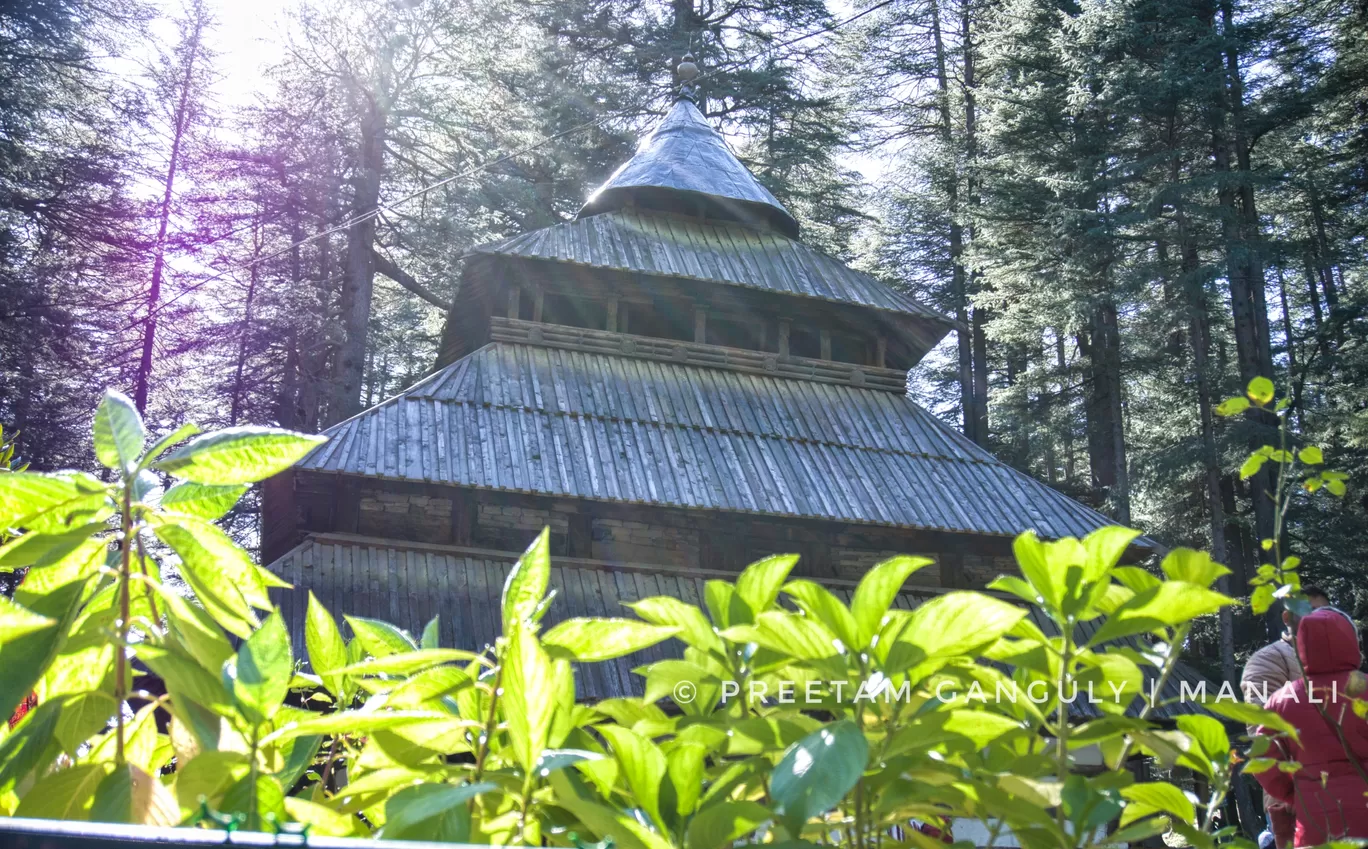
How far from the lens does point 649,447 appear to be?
36.3ft

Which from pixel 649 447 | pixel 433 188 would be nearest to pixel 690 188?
pixel 649 447

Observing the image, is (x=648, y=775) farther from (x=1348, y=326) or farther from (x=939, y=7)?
(x=939, y=7)

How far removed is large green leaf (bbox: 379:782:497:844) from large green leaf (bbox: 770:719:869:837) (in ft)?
0.68

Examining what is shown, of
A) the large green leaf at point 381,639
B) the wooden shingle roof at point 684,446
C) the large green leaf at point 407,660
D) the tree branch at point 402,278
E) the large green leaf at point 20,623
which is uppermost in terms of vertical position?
the tree branch at point 402,278

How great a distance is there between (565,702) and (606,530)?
10.00 m

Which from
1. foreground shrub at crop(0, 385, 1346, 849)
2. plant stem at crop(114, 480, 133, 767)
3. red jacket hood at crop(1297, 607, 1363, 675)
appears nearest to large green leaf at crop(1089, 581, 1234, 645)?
foreground shrub at crop(0, 385, 1346, 849)

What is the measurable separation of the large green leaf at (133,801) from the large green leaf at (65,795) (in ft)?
0.10

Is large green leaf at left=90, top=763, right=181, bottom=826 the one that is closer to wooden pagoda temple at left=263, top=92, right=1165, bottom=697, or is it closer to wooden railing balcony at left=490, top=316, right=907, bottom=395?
wooden pagoda temple at left=263, top=92, right=1165, bottom=697

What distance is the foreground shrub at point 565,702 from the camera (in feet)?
2.53

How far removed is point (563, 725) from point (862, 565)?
10870mm

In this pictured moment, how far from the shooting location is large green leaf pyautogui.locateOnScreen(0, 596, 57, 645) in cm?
76

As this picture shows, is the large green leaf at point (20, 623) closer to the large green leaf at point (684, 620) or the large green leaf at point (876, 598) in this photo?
the large green leaf at point (684, 620)

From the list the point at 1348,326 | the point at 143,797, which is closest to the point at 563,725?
the point at 143,797

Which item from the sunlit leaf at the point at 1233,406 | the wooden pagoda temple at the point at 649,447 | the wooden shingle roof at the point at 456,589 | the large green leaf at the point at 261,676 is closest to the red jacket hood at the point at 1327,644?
the sunlit leaf at the point at 1233,406
